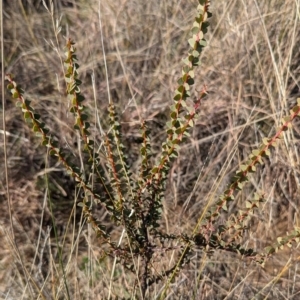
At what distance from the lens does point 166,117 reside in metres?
2.19

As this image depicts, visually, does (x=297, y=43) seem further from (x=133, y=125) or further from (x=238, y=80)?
(x=133, y=125)

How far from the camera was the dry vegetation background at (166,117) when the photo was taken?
5.66 ft

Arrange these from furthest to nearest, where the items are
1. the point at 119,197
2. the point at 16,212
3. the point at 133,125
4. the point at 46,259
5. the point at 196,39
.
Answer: the point at 133,125
the point at 16,212
the point at 46,259
the point at 119,197
the point at 196,39

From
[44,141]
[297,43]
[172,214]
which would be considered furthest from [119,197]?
[297,43]

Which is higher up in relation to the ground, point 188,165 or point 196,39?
point 196,39

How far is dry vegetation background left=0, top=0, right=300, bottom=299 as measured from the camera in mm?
1726

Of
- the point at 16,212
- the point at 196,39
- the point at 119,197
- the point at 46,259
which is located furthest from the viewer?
the point at 16,212

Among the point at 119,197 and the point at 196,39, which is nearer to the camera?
the point at 196,39

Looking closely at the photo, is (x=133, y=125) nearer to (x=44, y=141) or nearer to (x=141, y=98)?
(x=141, y=98)

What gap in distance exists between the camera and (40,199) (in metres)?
2.04

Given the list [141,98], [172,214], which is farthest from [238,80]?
[172,214]

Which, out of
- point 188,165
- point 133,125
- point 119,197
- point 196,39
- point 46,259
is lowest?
point 46,259

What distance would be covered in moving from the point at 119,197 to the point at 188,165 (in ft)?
2.73

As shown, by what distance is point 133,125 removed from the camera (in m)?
2.17
